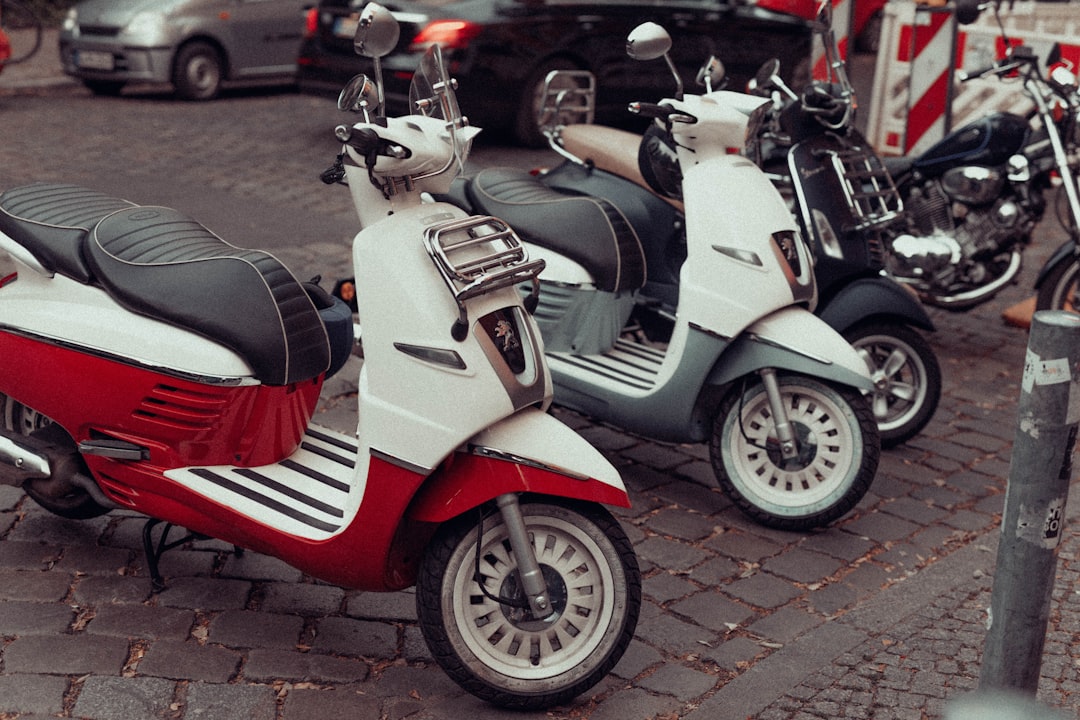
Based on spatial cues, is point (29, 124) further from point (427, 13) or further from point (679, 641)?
point (679, 641)

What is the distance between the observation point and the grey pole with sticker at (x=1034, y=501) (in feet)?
7.95

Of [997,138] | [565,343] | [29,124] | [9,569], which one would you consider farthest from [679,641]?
[29,124]


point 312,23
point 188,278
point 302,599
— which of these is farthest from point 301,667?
point 312,23

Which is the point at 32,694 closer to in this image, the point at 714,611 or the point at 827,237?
the point at 714,611

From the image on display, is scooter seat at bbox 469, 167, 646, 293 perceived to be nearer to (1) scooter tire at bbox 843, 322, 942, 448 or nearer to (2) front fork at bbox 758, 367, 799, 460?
(2) front fork at bbox 758, 367, 799, 460

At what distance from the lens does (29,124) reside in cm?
1051

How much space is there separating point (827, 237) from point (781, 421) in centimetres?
110

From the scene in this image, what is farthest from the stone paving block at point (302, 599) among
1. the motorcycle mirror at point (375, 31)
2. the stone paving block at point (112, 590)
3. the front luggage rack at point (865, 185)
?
the front luggage rack at point (865, 185)

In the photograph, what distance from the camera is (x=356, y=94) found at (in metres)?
3.27

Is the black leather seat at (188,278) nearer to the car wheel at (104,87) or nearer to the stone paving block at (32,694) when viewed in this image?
the stone paving block at (32,694)

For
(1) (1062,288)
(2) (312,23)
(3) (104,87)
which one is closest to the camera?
(1) (1062,288)

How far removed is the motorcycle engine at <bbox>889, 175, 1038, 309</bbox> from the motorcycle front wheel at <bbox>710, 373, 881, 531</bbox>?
1.83 meters

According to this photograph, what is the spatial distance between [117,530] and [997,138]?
4165mm

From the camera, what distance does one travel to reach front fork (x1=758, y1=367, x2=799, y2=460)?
4281mm
